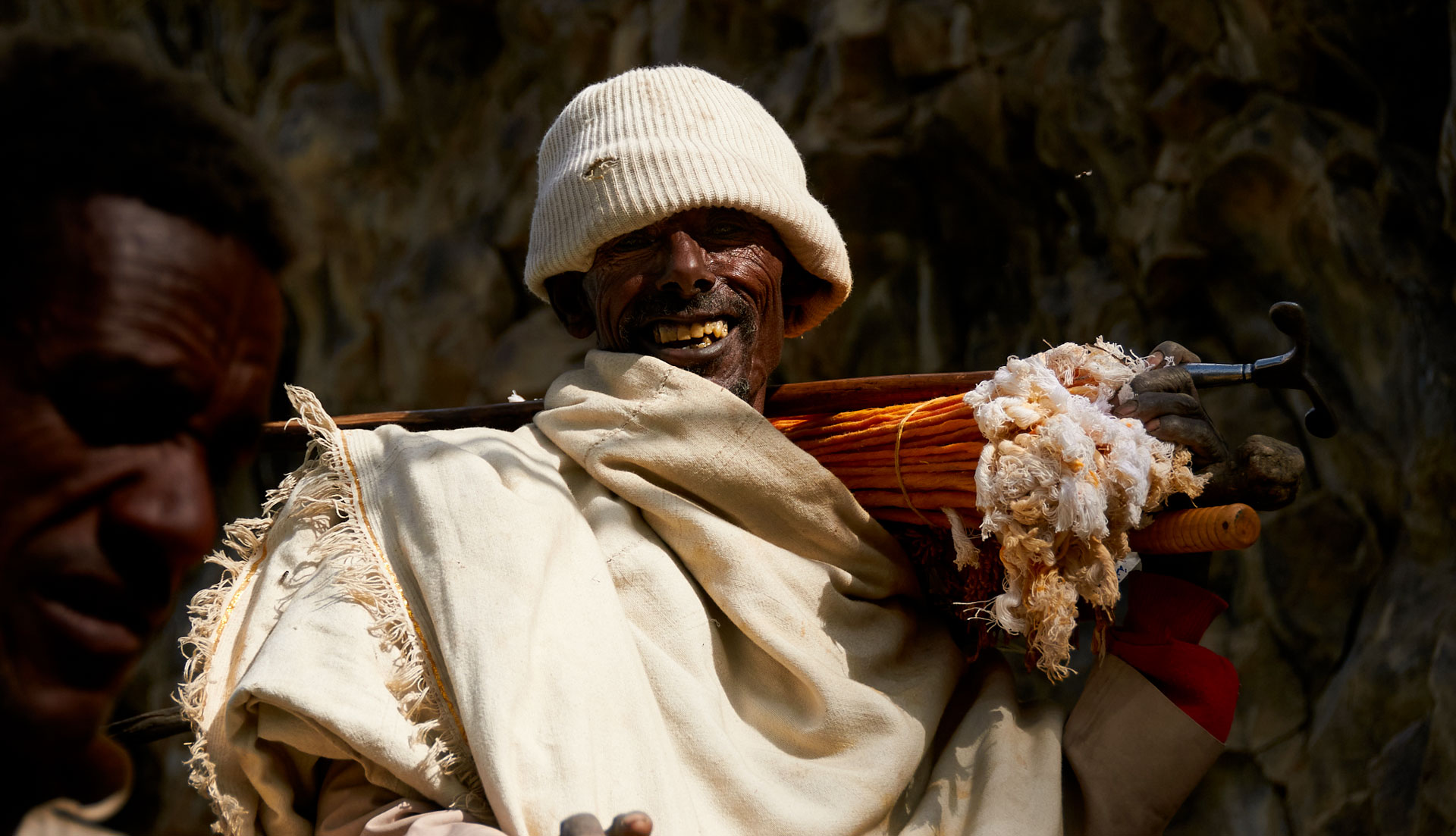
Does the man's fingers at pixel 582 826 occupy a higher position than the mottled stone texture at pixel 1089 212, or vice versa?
the man's fingers at pixel 582 826

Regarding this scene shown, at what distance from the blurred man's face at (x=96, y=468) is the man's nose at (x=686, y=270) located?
1462 millimetres

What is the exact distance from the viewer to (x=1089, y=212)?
4.06 meters

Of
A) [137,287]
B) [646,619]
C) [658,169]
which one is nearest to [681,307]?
[658,169]

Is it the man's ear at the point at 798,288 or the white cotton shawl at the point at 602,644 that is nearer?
the white cotton shawl at the point at 602,644

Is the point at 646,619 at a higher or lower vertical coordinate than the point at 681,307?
lower

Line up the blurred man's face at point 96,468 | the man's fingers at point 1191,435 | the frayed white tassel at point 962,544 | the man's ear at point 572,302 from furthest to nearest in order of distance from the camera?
the man's ear at point 572,302
the frayed white tassel at point 962,544
the man's fingers at point 1191,435
the blurred man's face at point 96,468

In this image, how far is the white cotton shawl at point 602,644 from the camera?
5.03ft

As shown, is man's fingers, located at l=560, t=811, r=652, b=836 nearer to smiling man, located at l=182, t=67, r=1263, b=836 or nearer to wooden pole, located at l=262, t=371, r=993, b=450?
smiling man, located at l=182, t=67, r=1263, b=836

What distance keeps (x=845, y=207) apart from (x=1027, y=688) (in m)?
2.02

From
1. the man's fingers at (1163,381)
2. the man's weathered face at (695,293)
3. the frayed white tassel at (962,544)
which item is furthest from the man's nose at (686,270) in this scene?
the man's fingers at (1163,381)

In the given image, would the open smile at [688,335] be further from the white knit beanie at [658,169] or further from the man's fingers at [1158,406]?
the man's fingers at [1158,406]

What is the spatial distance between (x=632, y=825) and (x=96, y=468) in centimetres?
70

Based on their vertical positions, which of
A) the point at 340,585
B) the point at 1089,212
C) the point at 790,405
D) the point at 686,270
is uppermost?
the point at 686,270

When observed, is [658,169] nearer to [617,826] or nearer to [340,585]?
[340,585]
